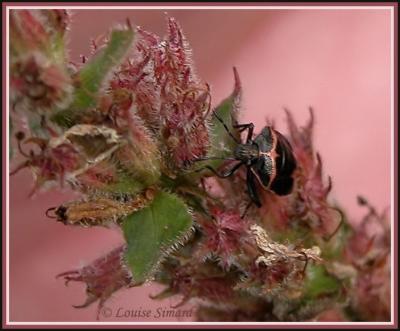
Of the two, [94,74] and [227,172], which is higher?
[94,74]

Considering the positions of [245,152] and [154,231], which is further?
[245,152]

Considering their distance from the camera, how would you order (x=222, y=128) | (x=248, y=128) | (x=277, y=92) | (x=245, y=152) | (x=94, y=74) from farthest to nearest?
(x=277, y=92)
(x=248, y=128)
(x=245, y=152)
(x=222, y=128)
(x=94, y=74)

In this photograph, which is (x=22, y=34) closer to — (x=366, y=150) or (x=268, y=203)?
(x=268, y=203)

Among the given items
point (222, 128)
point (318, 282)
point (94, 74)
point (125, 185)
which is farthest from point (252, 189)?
point (94, 74)

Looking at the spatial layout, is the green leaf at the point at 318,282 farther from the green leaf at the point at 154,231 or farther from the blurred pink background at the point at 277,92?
the blurred pink background at the point at 277,92

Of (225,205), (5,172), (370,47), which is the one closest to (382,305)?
(225,205)

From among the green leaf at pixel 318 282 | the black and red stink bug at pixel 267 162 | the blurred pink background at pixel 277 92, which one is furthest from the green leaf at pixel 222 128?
the blurred pink background at pixel 277 92

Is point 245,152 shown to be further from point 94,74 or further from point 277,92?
point 277,92
